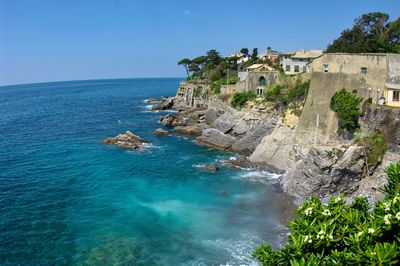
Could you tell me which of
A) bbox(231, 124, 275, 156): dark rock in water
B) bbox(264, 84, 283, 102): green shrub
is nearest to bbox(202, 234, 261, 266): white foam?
bbox(231, 124, 275, 156): dark rock in water

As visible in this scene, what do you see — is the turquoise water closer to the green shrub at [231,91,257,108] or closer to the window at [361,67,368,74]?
the green shrub at [231,91,257,108]

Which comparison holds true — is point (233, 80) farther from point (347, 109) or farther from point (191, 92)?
point (347, 109)

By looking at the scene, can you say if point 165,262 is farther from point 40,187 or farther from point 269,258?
point 40,187

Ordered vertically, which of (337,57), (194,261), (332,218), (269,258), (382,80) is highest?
(337,57)

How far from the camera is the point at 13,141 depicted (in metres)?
59.0

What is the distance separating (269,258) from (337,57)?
3075cm

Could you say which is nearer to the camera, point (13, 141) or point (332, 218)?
point (332, 218)

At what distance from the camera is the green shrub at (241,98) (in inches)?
2211

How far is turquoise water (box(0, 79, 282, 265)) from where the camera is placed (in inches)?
990

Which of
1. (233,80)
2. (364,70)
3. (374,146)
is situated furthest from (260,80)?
(374,146)

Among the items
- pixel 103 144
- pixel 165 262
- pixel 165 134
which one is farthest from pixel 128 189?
pixel 165 134

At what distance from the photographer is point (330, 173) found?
3250 cm

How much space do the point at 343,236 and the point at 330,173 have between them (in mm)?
21839

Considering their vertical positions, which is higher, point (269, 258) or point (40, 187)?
point (269, 258)
